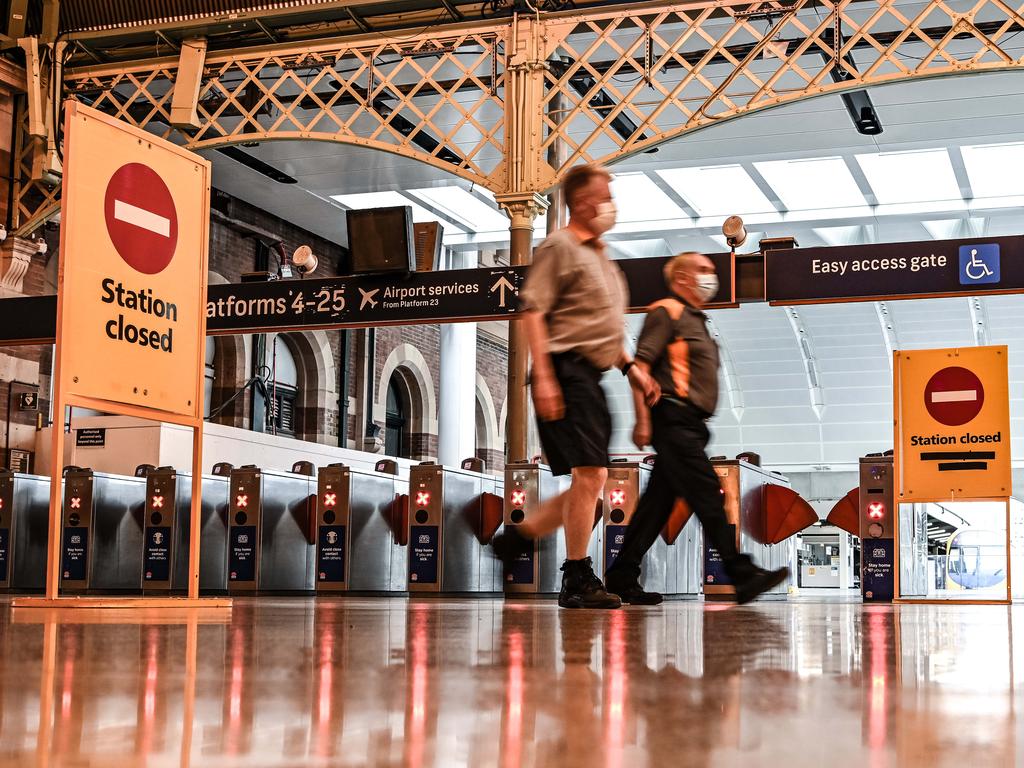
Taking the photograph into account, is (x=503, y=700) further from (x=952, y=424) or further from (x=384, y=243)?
(x=384, y=243)

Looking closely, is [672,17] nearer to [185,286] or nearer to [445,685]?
[185,286]

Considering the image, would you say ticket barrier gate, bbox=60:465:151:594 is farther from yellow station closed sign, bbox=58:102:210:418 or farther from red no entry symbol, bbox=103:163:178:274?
red no entry symbol, bbox=103:163:178:274

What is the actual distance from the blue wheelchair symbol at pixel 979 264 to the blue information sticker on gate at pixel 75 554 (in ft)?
28.2

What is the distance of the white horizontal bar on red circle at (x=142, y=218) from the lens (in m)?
5.17

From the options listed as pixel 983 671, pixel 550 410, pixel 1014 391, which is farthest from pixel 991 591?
pixel 983 671

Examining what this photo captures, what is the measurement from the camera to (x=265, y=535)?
41.5 ft

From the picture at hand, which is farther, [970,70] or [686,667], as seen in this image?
[970,70]

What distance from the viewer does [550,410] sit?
194 inches

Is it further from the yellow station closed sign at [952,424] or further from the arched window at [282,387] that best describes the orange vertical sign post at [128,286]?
the arched window at [282,387]

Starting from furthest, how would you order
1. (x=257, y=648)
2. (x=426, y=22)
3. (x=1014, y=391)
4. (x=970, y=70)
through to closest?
1. (x=1014, y=391)
2. (x=426, y=22)
3. (x=970, y=70)
4. (x=257, y=648)

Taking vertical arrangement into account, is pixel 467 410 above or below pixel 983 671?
above

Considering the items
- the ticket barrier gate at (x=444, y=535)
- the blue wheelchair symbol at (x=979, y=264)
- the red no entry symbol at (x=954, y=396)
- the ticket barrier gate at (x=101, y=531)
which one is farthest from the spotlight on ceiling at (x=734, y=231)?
the ticket barrier gate at (x=101, y=531)

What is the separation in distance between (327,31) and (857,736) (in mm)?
12645

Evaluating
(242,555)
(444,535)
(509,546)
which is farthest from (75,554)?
(509,546)
